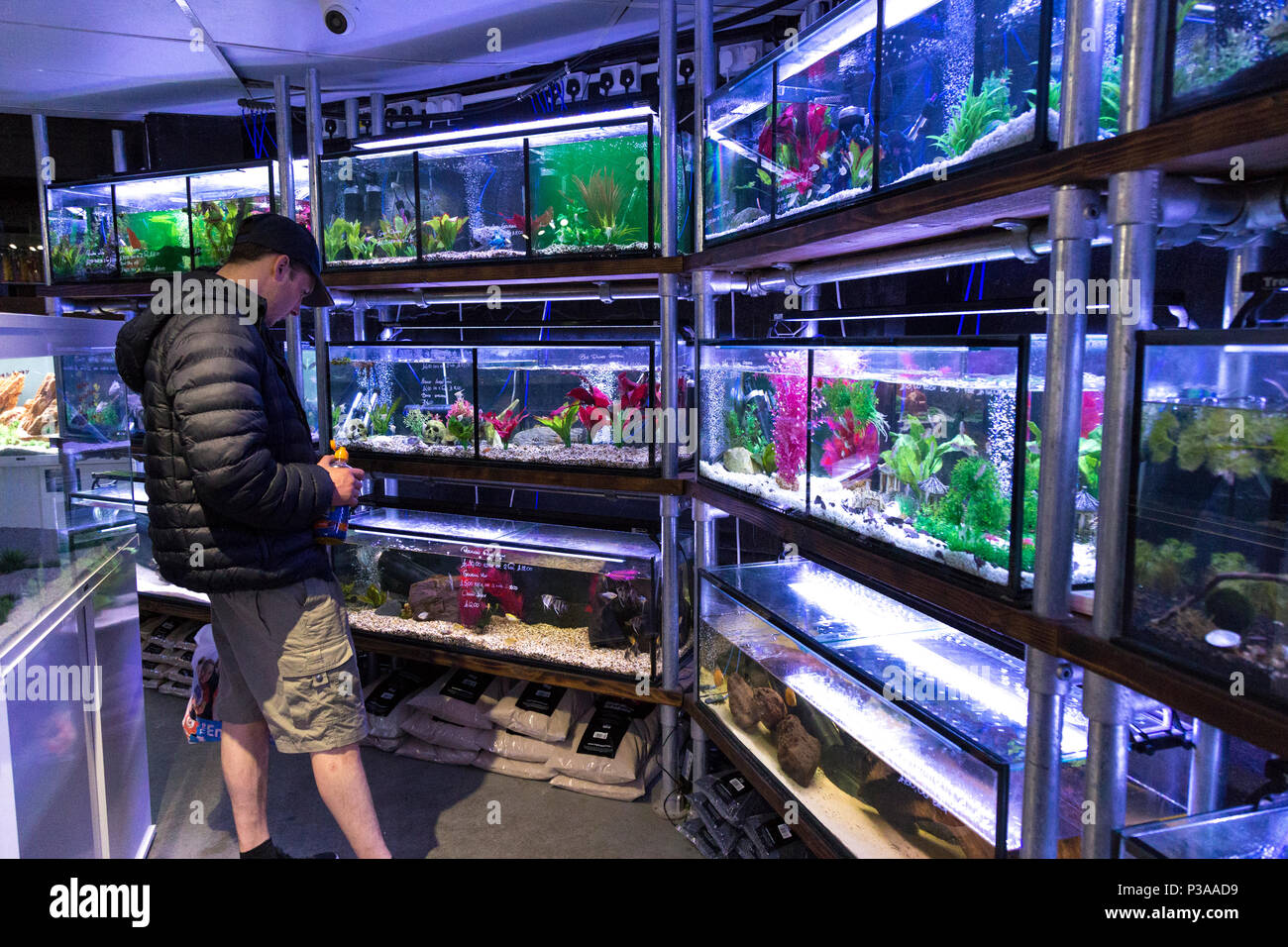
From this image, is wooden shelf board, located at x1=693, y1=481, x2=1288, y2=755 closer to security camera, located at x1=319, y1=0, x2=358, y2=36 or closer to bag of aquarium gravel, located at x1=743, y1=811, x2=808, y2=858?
bag of aquarium gravel, located at x1=743, y1=811, x2=808, y2=858

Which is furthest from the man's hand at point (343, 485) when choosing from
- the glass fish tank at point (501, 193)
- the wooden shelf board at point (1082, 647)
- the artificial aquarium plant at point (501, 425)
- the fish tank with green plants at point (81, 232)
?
the fish tank with green plants at point (81, 232)

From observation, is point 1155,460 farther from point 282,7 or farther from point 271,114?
point 271,114

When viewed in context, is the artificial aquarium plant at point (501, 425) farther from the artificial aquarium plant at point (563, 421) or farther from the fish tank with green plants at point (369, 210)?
the fish tank with green plants at point (369, 210)

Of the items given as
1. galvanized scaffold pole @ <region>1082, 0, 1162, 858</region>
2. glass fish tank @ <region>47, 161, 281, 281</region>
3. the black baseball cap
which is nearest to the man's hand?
the black baseball cap

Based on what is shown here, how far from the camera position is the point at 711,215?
2717 millimetres

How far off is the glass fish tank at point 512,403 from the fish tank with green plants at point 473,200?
0.38 m

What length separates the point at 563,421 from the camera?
3096 millimetres

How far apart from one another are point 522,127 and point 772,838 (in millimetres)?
2455

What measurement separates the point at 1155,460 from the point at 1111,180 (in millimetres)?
408

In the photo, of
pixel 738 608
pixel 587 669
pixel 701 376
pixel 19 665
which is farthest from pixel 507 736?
pixel 19 665

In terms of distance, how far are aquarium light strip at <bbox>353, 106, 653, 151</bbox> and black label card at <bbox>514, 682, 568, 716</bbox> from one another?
208 centimetres

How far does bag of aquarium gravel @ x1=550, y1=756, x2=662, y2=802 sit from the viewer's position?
3.02 m

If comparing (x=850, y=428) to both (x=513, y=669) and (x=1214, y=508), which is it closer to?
(x=1214, y=508)

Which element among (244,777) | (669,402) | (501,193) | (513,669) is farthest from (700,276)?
(244,777)
